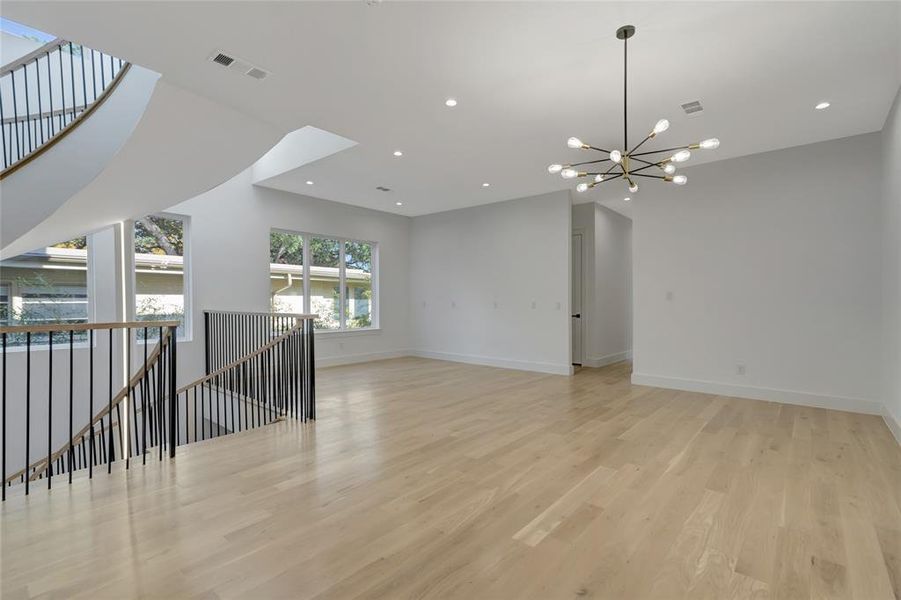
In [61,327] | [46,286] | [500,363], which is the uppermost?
[46,286]

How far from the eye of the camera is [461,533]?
89.8 inches

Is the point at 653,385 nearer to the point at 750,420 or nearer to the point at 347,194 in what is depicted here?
the point at 750,420

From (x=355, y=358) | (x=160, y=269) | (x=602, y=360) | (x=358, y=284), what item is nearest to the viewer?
(x=160, y=269)

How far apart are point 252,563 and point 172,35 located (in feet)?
10.9

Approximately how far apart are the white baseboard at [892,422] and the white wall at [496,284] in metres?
3.68

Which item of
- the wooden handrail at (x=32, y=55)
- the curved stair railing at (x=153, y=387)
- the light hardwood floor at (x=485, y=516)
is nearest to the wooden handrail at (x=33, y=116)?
the wooden handrail at (x=32, y=55)

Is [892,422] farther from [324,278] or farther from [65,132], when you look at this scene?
[65,132]

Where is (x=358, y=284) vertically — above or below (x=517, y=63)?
below

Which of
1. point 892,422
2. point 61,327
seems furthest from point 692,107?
point 61,327

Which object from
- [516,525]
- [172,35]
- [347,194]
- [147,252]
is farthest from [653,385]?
[147,252]

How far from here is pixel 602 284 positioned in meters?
7.98

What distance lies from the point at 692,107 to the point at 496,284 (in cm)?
453

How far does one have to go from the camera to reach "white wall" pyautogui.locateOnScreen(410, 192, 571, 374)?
7086 mm

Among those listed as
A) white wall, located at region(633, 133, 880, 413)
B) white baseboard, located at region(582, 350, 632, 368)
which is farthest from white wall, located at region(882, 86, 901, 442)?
white baseboard, located at region(582, 350, 632, 368)
